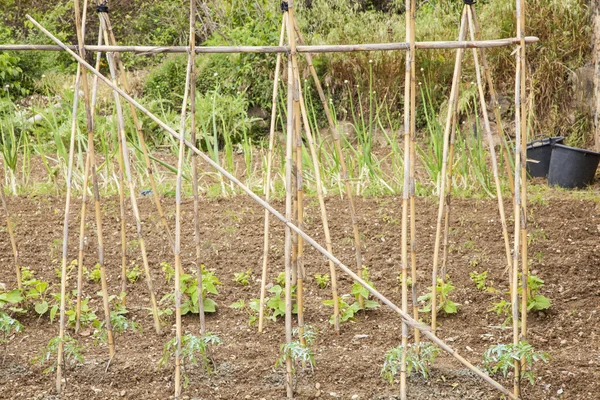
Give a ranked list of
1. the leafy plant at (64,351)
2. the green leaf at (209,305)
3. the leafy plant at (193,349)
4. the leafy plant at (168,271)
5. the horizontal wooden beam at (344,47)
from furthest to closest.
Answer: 1. the leafy plant at (168,271)
2. the green leaf at (209,305)
3. the leafy plant at (64,351)
4. the leafy plant at (193,349)
5. the horizontal wooden beam at (344,47)

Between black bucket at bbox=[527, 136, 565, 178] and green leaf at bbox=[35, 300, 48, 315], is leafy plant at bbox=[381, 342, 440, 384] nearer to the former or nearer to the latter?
green leaf at bbox=[35, 300, 48, 315]

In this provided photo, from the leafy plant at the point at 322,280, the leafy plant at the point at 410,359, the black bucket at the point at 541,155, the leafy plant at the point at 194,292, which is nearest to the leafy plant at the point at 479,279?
the leafy plant at the point at 322,280

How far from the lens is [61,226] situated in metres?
4.49

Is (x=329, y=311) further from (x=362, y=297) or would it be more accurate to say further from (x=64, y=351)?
(x=64, y=351)

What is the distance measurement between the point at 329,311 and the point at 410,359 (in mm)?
928

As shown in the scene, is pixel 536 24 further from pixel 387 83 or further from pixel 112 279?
pixel 112 279

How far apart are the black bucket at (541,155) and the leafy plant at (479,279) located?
9.99 ft

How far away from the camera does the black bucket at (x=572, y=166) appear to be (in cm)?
582

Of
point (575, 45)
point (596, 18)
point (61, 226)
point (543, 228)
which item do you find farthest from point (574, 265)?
point (575, 45)

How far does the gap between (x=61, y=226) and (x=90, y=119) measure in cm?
213

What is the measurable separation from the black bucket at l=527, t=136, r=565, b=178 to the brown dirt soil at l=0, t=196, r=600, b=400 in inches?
62.2

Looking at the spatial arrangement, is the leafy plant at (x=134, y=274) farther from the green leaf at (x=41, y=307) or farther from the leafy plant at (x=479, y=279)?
the leafy plant at (x=479, y=279)

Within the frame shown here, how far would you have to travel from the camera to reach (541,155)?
633 centimetres

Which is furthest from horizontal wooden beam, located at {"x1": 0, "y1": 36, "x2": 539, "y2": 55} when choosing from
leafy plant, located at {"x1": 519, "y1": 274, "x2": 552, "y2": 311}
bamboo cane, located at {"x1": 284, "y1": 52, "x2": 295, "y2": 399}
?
leafy plant, located at {"x1": 519, "y1": 274, "x2": 552, "y2": 311}
